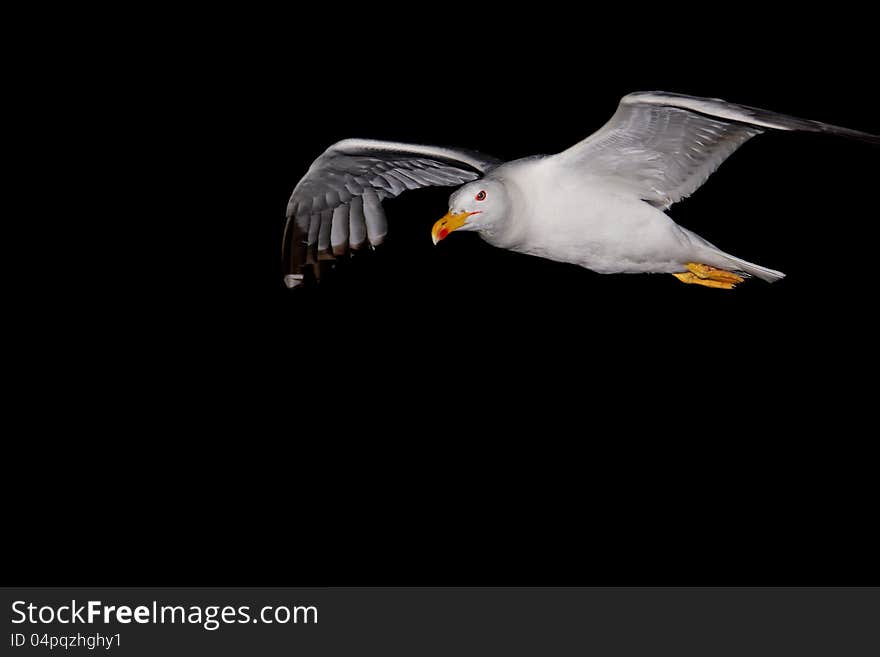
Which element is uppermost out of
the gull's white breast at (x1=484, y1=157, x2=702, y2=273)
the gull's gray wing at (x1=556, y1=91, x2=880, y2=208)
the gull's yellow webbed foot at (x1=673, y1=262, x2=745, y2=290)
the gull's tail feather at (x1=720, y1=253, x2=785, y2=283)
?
the gull's gray wing at (x1=556, y1=91, x2=880, y2=208)

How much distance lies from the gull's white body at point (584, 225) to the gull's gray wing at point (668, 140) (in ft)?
0.30

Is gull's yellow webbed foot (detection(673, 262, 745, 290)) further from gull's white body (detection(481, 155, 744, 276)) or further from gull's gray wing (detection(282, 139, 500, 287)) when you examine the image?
gull's gray wing (detection(282, 139, 500, 287))

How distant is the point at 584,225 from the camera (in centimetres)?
524

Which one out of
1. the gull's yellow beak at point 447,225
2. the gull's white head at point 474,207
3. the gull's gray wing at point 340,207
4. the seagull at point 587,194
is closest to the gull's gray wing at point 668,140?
the seagull at point 587,194

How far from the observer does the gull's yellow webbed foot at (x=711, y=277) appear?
5.73m

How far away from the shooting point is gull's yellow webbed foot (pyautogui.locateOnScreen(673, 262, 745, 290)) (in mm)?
5727

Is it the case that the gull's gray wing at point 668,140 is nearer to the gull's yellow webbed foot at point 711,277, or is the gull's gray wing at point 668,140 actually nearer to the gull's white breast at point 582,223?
the gull's white breast at point 582,223

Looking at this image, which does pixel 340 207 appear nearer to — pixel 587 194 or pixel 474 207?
Result: pixel 474 207

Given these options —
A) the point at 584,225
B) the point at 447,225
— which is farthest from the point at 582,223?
the point at 447,225

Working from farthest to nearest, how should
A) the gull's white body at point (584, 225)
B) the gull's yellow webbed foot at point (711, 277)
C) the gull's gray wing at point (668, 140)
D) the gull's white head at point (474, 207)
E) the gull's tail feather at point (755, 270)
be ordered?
the gull's yellow webbed foot at point (711, 277) → the gull's tail feather at point (755, 270) → the gull's white body at point (584, 225) → the gull's white head at point (474, 207) → the gull's gray wing at point (668, 140)

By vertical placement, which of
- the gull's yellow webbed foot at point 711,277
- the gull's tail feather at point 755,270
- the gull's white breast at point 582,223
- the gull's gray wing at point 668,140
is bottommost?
the gull's yellow webbed foot at point 711,277

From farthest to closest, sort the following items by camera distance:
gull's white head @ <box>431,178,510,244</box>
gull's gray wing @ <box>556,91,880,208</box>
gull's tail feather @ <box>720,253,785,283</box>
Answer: gull's tail feather @ <box>720,253,785,283</box> → gull's white head @ <box>431,178,510,244</box> → gull's gray wing @ <box>556,91,880,208</box>

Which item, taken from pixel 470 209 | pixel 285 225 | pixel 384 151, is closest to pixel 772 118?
pixel 470 209

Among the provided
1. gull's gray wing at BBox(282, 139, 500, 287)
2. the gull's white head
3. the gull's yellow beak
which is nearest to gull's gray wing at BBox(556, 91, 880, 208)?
the gull's white head
